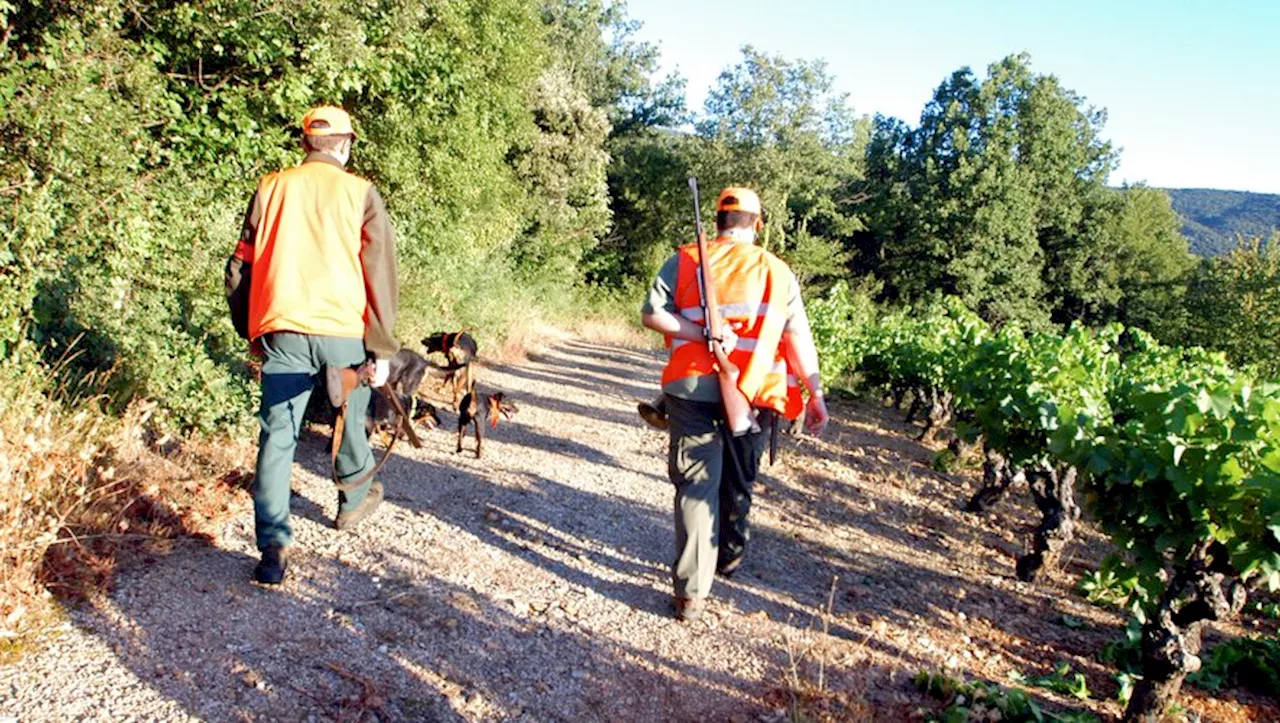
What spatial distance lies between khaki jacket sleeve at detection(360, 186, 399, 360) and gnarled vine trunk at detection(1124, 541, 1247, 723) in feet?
12.6

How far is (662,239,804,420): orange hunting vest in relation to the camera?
3811 millimetres

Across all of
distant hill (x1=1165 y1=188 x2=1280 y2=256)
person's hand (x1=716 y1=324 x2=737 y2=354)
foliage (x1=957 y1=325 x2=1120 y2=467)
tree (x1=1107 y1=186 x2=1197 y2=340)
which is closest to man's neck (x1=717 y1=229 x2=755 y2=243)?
person's hand (x1=716 y1=324 x2=737 y2=354)

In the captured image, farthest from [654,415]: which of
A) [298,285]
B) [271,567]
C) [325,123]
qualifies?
[325,123]

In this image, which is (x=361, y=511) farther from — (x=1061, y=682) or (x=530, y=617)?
(x=1061, y=682)

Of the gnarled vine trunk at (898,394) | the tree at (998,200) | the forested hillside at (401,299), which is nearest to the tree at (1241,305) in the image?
the tree at (998,200)

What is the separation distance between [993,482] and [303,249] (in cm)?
644

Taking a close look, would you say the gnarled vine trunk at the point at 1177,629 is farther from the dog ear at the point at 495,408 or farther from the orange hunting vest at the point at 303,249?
the dog ear at the point at 495,408

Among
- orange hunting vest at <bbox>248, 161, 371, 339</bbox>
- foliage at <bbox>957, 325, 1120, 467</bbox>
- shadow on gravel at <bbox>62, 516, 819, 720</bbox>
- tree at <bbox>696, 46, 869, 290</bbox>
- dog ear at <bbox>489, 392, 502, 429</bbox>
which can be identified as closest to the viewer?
shadow on gravel at <bbox>62, 516, 819, 720</bbox>

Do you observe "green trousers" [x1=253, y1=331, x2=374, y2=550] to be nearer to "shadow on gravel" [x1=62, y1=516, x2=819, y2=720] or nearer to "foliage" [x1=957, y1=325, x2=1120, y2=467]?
"shadow on gravel" [x1=62, y1=516, x2=819, y2=720]

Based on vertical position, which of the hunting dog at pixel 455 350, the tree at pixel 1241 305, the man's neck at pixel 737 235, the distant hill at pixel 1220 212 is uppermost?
the distant hill at pixel 1220 212

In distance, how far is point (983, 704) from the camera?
10.8ft

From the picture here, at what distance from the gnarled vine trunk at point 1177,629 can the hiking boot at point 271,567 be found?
3.89m

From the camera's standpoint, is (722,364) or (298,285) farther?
(722,364)

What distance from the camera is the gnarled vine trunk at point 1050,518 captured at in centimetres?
562
